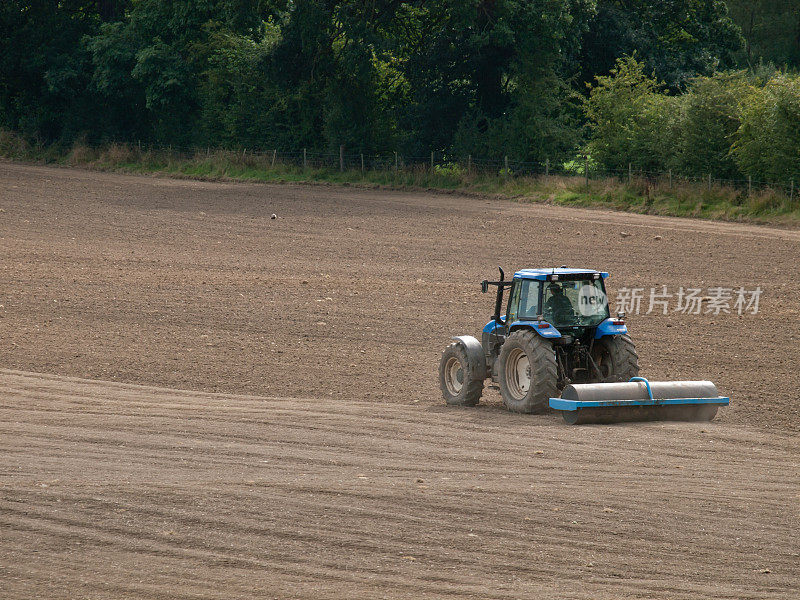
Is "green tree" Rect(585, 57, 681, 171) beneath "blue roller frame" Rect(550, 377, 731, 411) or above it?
above

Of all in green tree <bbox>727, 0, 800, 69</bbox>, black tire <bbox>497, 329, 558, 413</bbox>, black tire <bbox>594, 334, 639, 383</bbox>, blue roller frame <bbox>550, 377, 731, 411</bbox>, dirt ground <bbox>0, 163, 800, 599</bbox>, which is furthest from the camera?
green tree <bbox>727, 0, 800, 69</bbox>

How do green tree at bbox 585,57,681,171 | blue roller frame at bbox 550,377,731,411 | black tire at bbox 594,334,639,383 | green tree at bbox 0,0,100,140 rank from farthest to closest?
1. green tree at bbox 0,0,100,140
2. green tree at bbox 585,57,681,171
3. black tire at bbox 594,334,639,383
4. blue roller frame at bbox 550,377,731,411

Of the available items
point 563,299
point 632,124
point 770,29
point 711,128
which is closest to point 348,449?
point 563,299

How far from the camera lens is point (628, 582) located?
7.35 m

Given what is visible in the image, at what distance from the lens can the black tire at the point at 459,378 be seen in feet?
42.9

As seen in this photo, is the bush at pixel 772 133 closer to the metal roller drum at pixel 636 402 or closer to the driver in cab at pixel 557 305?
the driver in cab at pixel 557 305

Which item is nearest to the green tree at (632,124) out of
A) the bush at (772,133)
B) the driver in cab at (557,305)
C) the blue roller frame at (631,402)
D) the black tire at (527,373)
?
the bush at (772,133)

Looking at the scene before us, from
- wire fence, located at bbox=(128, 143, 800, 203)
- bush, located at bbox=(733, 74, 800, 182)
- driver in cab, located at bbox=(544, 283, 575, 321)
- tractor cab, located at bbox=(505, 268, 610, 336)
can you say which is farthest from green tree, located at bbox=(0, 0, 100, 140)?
driver in cab, located at bbox=(544, 283, 575, 321)

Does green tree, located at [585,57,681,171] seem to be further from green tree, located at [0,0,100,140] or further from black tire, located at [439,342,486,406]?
green tree, located at [0,0,100,140]

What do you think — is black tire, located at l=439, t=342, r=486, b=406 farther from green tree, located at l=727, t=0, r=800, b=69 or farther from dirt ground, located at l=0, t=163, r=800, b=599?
green tree, located at l=727, t=0, r=800, b=69

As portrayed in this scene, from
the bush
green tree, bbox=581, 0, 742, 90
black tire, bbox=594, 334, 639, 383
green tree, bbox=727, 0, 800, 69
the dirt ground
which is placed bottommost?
the dirt ground

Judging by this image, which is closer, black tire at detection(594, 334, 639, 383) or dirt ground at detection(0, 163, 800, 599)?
dirt ground at detection(0, 163, 800, 599)

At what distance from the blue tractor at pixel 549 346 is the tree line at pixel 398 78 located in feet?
76.2

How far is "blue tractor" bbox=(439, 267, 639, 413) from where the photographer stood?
12.2 meters
